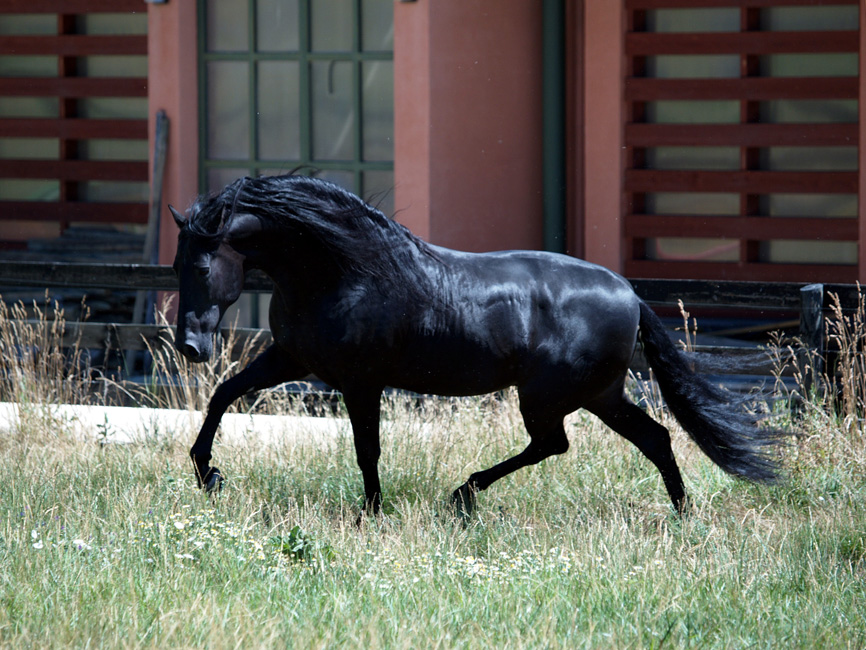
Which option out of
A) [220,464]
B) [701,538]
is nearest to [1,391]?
[220,464]

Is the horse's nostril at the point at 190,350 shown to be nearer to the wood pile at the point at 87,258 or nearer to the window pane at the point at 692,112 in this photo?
the wood pile at the point at 87,258


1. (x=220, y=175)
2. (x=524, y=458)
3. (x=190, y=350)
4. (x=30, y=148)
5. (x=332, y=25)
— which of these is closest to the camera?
(x=190, y=350)

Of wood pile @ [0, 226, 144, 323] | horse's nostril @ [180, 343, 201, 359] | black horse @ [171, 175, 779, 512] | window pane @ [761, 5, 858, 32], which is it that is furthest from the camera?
wood pile @ [0, 226, 144, 323]

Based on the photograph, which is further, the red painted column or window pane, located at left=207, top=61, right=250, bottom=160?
window pane, located at left=207, top=61, right=250, bottom=160

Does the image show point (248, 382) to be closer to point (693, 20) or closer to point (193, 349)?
point (193, 349)

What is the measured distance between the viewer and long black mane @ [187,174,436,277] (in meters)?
4.23

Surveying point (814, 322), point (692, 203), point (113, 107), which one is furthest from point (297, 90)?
point (814, 322)

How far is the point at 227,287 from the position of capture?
13.9 ft

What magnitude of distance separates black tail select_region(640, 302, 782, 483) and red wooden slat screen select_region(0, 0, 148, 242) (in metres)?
5.86

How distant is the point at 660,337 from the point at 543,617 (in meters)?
1.63

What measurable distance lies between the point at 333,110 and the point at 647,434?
467cm

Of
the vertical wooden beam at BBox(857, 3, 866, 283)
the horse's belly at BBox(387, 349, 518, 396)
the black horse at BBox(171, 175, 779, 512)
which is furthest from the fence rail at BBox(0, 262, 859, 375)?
the horse's belly at BBox(387, 349, 518, 396)

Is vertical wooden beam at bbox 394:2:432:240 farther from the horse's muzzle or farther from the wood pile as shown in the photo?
the horse's muzzle

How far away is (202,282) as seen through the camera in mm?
4188
